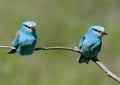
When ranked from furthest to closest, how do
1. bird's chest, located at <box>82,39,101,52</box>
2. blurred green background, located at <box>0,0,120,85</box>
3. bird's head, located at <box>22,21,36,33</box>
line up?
blurred green background, located at <box>0,0,120,85</box> → bird's chest, located at <box>82,39,101,52</box> → bird's head, located at <box>22,21,36,33</box>

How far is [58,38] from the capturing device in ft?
24.1

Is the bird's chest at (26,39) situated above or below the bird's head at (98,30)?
below

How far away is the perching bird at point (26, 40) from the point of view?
3.96m

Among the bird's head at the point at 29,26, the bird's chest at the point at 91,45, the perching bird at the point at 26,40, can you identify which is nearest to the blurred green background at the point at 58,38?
the bird's chest at the point at 91,45

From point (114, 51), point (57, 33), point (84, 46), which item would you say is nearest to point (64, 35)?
point (57, 33)

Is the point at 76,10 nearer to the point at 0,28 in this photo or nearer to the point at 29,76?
the point at 0,28

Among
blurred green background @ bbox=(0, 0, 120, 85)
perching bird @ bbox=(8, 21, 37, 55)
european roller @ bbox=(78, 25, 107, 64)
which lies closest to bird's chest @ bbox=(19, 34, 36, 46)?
perching bird @ bbox=(8, 21, 37, 55)

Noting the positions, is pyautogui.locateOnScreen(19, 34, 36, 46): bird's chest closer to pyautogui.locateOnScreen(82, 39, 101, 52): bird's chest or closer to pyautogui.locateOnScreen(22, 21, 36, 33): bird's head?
pyautogui.locateOnScreen(22, 21, 36, 33): bird's head

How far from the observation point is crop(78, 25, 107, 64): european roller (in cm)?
400

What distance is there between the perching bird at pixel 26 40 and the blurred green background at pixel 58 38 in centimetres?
221

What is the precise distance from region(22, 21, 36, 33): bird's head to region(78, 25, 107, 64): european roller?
27 cm

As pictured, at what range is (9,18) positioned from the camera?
25.6 ft

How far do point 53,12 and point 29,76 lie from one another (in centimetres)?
151

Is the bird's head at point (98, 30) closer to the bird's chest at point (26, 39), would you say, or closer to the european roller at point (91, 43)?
the european roller at point (91, 43)
